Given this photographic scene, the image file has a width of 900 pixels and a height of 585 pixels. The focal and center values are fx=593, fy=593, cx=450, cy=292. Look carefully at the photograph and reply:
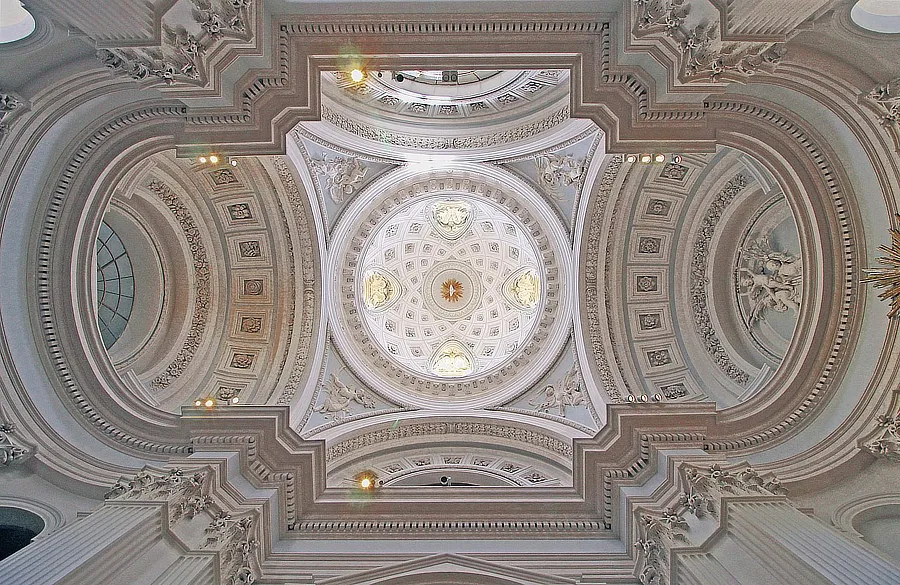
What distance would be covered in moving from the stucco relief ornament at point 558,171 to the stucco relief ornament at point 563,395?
5.36m

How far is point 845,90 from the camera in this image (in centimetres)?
937

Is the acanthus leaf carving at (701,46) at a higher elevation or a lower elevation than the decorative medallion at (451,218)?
lower

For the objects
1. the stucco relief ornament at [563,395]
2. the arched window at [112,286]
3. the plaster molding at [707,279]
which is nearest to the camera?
the arched window at [112,286]

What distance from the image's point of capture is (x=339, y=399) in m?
17.5

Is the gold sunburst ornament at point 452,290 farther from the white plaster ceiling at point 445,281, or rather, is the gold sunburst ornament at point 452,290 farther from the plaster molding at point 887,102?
the plaster molding at point 887,102

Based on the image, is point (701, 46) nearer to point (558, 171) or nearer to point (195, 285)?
point (558, 171)

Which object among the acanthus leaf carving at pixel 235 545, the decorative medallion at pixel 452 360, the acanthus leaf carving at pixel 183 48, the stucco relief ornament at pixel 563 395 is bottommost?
the acanthus leaf carving at pixel 235 545

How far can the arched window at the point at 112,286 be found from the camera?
15.0m

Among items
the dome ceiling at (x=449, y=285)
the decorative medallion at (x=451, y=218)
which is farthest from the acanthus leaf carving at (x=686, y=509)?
the decorative medallion at (x=451, y=218)

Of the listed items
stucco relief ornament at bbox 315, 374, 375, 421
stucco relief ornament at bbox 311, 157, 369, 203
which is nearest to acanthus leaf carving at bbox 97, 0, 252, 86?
stucco relief ornament at bbox 311, 157, 369, 203

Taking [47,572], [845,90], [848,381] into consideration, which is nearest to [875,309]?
[848,381]

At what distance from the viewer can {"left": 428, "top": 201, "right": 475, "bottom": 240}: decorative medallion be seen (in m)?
26.1

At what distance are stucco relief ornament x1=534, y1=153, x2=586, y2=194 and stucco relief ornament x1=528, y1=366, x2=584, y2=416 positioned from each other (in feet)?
17.6

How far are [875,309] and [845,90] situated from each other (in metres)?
3.91
